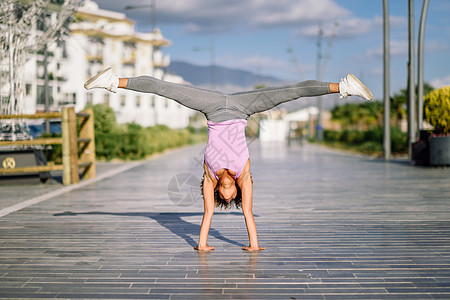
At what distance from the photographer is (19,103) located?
14.1 m

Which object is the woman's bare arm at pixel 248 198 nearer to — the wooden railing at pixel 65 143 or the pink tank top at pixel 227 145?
the pink tank top at pixel 227 145

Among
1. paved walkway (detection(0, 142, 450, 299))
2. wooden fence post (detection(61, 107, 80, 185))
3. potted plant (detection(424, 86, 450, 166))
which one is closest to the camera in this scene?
paved walkway (detection(0, 142, 450, 299))

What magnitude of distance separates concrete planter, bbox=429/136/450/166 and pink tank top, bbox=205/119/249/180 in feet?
44.8

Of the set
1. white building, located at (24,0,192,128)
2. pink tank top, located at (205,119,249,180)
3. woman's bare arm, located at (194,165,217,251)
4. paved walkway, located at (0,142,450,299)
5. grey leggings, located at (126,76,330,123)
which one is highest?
white building, located at (24,0,192,128)

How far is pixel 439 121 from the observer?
1786 cm

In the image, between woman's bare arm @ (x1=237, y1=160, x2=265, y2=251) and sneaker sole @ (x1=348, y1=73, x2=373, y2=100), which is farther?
woman's bare arm @ (x1=237, y1=160, x2=265, y2=251)

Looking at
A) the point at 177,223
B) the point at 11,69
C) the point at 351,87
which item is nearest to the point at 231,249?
the point at 177,223

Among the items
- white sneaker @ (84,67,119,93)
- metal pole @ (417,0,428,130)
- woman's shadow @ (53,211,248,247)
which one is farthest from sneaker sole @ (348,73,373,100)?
metal pole @ (417,0,428,130)

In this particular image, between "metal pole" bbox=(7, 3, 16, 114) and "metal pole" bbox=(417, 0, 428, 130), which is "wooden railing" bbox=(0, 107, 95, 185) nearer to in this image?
"metal pole" bbox=(7, 3, 16, 114)

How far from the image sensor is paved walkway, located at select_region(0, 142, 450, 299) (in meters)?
4.52

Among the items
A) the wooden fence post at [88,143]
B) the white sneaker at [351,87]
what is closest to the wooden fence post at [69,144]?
the wooden fence post at [88,143]

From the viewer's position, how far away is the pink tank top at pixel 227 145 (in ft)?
18.0

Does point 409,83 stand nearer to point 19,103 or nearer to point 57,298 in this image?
point 19,103

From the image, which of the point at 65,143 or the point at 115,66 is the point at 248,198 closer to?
the point at 65,143
